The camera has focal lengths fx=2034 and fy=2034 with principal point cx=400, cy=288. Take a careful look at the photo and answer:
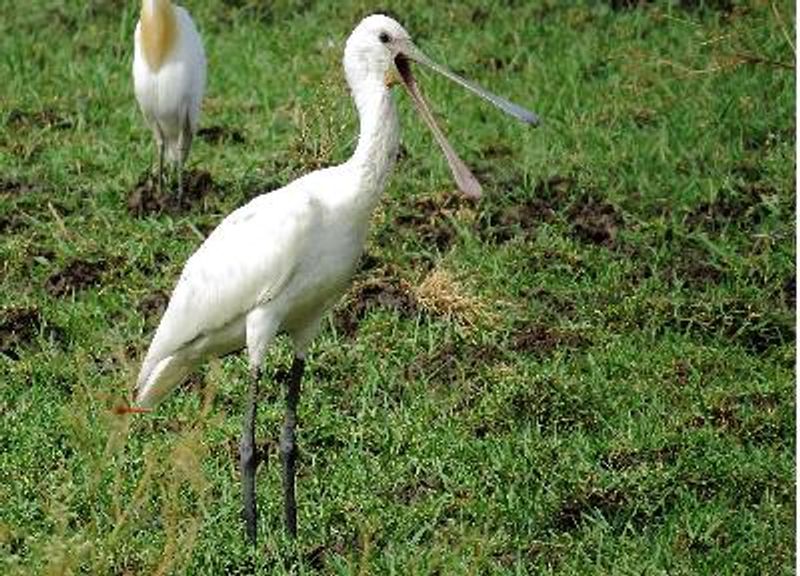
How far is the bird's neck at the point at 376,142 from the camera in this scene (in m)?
5.45

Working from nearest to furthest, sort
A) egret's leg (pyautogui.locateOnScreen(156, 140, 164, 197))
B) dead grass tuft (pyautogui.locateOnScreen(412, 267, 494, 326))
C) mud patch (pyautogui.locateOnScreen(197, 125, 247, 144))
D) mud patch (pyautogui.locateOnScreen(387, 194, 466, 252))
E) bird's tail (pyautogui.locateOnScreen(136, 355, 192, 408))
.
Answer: bird's tail (pyautogui.locateOnScreen(136, 355, 192, 408))
dead grass tuft (pyautogui.locateOnScreen(412, 267, 494, 326))
mud patch (pyautogui.locateOnScreen(387, 194, 466, 252))
egret's leg (pyautogui.locateOnScreen(156, 140, 164, 197))
mud patch (pyautogui.locateOnScreen(197, 125, 247, 144))

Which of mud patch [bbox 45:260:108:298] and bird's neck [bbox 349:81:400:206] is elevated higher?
bird's neck [bbox 349:81:400:206]

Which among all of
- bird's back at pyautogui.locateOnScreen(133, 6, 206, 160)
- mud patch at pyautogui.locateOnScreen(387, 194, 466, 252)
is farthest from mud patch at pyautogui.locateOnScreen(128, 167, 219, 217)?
mud patch at pyautogui.locateOnScreen(387, 194, 466, 252)

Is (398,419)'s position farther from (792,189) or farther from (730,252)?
(792,189)

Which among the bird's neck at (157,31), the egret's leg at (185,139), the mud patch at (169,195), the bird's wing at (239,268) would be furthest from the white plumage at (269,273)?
the bird's neck at (157,31)

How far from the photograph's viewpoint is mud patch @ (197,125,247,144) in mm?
9500

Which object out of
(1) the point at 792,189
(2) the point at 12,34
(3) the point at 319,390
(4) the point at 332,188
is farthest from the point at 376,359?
(2) the point at 12,34

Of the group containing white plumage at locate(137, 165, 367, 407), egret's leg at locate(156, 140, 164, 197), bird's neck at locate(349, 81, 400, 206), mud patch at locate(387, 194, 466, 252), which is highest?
bird's neck at locate(349, 81, 400, 206)

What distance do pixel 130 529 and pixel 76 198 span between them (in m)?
3.40

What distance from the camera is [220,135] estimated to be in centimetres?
956

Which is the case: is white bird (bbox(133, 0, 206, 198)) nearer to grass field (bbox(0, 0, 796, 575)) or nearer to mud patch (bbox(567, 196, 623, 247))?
grass field (bbox(0, 0, 796, 575))

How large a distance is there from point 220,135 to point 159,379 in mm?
3695

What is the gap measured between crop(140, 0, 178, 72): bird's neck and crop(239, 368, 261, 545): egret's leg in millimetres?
3453

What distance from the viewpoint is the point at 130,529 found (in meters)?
5.48
